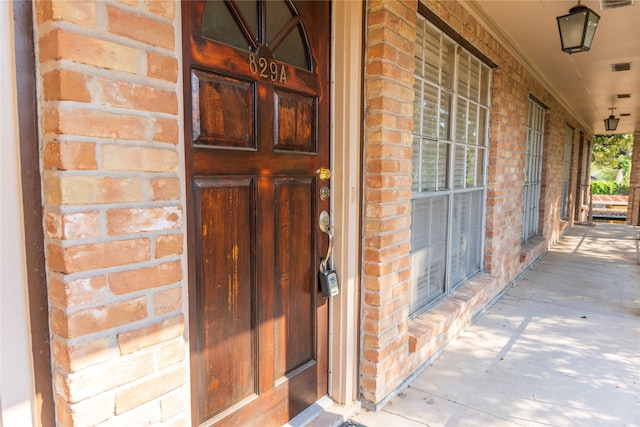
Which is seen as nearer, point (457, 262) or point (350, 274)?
point (350, 274)

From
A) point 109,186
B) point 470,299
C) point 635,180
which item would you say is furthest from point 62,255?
point 635,180

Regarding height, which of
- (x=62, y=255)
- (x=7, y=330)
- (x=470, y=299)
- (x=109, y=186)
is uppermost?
→ (x=109, y=186)

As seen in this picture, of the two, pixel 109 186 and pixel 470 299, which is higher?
pixel 109 186

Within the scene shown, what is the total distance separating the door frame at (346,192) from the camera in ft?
6.59

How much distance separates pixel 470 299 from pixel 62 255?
121 inches

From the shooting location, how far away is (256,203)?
168 cm

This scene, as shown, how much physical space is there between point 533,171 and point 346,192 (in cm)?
491

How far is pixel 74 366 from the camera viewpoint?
998mm

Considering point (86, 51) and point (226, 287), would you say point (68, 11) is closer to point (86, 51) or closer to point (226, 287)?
point (86, 51)

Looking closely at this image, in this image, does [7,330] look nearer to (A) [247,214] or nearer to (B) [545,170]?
(A) [247,214]

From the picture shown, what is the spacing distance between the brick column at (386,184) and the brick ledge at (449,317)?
12.8 inches

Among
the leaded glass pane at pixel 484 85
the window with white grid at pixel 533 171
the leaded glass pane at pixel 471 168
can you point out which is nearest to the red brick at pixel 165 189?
the leaded glass pane at pixel 471 168

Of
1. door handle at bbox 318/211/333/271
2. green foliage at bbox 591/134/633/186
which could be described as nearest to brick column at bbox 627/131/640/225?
green foliage at bbox 591/134/633/186

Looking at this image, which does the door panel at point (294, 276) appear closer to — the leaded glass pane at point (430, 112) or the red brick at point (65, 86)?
the red brick at point (65, 86)
